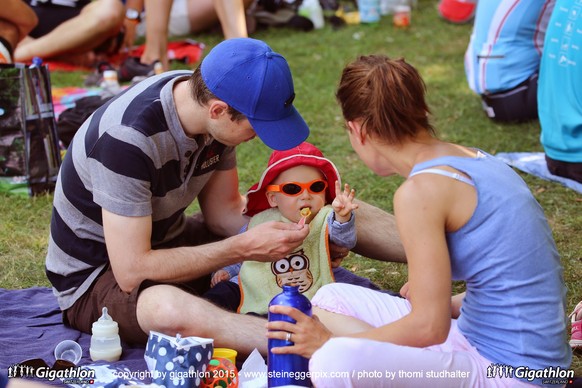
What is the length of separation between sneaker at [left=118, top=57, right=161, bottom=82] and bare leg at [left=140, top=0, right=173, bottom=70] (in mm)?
64

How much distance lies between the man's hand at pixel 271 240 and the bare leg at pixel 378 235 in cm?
52

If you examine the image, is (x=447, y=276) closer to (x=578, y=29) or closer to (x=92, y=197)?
(x=92, y=197)

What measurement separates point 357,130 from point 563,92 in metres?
2.66

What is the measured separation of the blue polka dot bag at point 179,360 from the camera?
9.42ft

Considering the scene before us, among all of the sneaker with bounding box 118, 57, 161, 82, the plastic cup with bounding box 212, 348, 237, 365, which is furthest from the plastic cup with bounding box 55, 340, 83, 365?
the sneaker with bounding box 118, 57, 161, 82

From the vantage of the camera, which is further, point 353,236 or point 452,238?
point 353,236

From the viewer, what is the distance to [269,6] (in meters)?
9.17

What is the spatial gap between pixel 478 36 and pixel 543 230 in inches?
153

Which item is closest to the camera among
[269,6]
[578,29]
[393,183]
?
[578,29]

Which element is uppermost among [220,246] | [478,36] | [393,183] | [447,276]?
[447,276]

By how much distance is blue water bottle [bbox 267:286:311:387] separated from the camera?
2.79 metres

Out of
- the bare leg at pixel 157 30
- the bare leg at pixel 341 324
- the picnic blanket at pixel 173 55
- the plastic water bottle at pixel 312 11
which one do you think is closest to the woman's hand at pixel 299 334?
the bare leg at pixel 341 324

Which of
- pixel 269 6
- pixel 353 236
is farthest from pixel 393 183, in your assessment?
pixel 269 6

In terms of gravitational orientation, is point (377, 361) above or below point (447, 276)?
below
